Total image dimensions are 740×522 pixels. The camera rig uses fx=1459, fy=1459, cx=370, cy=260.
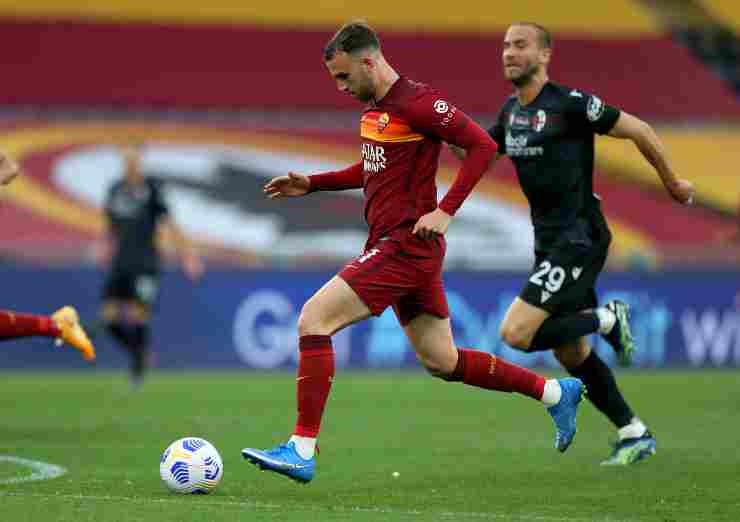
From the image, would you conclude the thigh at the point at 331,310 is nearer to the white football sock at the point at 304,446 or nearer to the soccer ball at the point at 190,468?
the white football sock at the point at 304,446

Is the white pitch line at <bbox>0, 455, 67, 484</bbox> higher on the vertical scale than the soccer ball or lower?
lower

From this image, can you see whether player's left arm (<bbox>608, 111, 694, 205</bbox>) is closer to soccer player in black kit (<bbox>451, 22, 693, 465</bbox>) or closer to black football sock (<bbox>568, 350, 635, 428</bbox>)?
soccer player in black kit (<bbox>451, 22, 693, 465</bbox>)

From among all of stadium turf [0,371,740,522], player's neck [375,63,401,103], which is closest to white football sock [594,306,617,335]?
stadium turf [0,371,740,522]

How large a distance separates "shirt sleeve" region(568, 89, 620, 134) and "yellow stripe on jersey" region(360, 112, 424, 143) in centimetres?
159

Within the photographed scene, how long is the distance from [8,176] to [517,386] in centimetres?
309

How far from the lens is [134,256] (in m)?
14.3

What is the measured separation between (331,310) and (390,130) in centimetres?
92

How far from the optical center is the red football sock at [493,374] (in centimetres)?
746

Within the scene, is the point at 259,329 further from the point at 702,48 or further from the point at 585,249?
the point at 702,48

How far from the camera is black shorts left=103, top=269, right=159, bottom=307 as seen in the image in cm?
1431

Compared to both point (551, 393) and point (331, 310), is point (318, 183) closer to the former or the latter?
point (331, 310)

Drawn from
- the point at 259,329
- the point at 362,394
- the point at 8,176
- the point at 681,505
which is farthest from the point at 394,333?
the point at 681,505

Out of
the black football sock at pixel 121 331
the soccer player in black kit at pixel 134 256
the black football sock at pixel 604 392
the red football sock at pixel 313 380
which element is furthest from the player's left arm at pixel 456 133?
the black football sock at pixel 121 331

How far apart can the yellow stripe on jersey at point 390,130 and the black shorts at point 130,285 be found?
7570 millimetres
